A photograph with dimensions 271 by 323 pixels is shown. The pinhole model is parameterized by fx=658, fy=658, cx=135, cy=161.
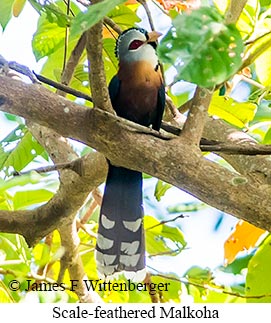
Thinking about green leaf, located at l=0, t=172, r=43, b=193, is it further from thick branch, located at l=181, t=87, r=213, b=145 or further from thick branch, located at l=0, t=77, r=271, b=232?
thick branch, located at l=181, t=87, r=213, b=145

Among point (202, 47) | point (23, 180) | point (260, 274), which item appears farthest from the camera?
point (260, 274)

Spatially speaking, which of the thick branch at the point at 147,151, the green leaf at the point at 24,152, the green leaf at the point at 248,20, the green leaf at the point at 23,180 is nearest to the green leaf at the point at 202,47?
the thick branch at the point at 147,151

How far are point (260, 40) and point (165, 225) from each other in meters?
0.76

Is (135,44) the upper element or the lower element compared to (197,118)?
upper

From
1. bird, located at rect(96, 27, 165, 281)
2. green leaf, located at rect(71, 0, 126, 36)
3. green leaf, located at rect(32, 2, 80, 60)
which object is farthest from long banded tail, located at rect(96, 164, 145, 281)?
green leaf, located at rect(71, 0, 126, 36)

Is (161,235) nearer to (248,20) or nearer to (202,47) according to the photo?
(248,20)

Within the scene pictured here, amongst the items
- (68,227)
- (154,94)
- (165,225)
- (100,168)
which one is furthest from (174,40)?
(165,225)

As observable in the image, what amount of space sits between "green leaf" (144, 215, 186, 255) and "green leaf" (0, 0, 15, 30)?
2.25 ft

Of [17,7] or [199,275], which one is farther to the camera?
[199,275]

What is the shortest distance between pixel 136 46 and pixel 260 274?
611 mm

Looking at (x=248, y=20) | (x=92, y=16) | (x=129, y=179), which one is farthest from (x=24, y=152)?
(x=92, y=16)

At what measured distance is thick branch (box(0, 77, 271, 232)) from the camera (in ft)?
3.26

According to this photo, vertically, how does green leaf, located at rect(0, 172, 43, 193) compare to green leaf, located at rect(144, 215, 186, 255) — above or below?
below

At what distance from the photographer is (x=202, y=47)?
0.63m
